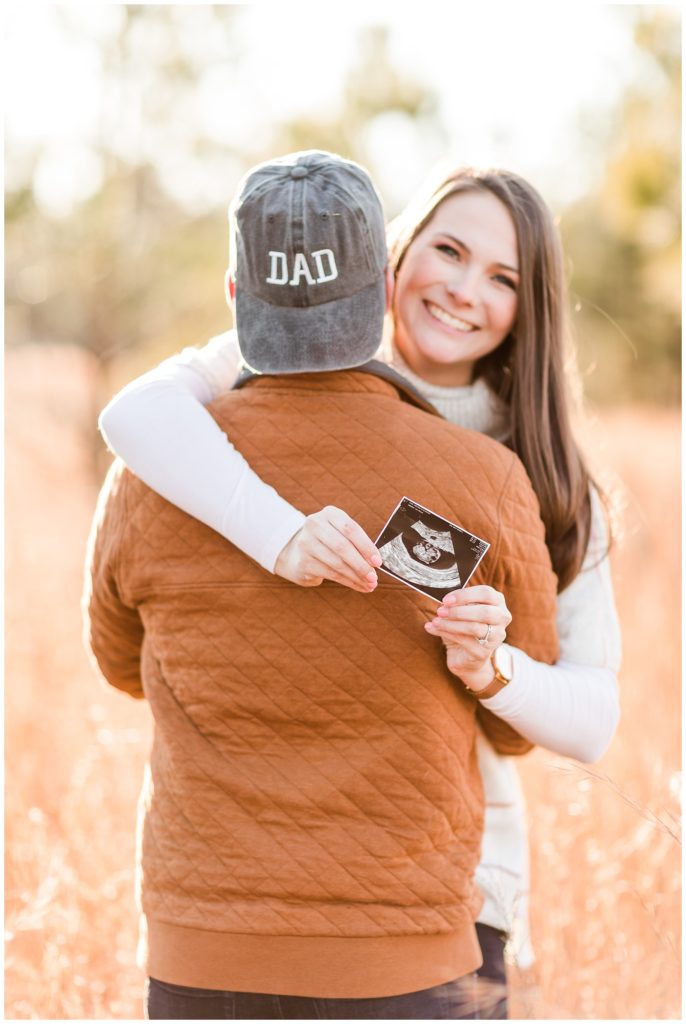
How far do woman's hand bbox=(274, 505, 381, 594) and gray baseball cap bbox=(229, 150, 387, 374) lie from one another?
0.25m

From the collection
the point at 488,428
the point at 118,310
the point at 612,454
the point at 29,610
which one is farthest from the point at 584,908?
the point at 118,310

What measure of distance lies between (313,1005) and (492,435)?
1103 mm

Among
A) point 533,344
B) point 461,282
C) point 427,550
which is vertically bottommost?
point 427,550

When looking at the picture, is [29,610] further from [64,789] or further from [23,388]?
[23,388]

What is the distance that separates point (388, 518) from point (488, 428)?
0.66 m

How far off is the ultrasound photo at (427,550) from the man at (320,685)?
3 cm

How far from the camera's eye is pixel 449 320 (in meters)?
2.10

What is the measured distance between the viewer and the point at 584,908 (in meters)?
3.04

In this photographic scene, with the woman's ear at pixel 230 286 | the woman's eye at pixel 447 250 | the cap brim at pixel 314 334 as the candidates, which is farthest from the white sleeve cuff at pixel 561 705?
the woman's eye at pixel 447 250

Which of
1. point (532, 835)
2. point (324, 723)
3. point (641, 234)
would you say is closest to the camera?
point (324, 723)

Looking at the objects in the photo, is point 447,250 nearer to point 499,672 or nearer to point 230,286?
point 230,286

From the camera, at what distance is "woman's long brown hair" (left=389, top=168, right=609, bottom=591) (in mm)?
1962

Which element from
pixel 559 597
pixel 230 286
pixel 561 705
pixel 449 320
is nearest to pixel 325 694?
pixel 561 705

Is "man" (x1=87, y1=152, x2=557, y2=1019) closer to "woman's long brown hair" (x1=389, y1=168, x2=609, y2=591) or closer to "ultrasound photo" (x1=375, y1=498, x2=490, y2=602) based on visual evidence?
"ultrasound photo" (x1=375, y1=498, x2=490, y2=602)
